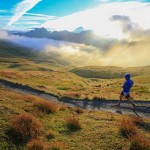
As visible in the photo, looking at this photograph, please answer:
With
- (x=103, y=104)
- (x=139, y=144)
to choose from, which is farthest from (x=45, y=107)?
(x=103, y=104)

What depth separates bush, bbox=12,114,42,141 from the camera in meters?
15.7

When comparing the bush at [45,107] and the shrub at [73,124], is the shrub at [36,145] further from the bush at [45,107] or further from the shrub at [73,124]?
the bush at [45,107]

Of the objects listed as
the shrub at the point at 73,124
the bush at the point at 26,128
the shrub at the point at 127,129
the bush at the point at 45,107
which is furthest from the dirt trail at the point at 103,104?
the bush at the point at 26,128

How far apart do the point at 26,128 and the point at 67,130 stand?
2844 mm

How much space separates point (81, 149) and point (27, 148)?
9.20ft

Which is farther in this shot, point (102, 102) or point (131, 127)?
point (102, 102)

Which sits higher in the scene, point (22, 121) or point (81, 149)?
point (22, 121)

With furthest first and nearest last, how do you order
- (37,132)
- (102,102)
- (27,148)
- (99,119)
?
(102,102) → (99,119) → (37,132) → (27,148)

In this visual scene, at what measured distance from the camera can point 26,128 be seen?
53.0ft

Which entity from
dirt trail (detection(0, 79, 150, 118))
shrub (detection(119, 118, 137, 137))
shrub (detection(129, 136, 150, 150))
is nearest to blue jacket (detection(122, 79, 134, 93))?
dirt trail (detection(0, 79, 150, 118))

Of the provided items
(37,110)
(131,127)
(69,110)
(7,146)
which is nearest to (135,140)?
(131,127)

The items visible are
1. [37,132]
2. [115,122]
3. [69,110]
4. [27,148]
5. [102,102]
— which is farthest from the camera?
[102,102]

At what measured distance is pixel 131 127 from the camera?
17250 mm

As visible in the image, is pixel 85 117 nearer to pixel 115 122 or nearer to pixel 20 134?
pixel 115 122
